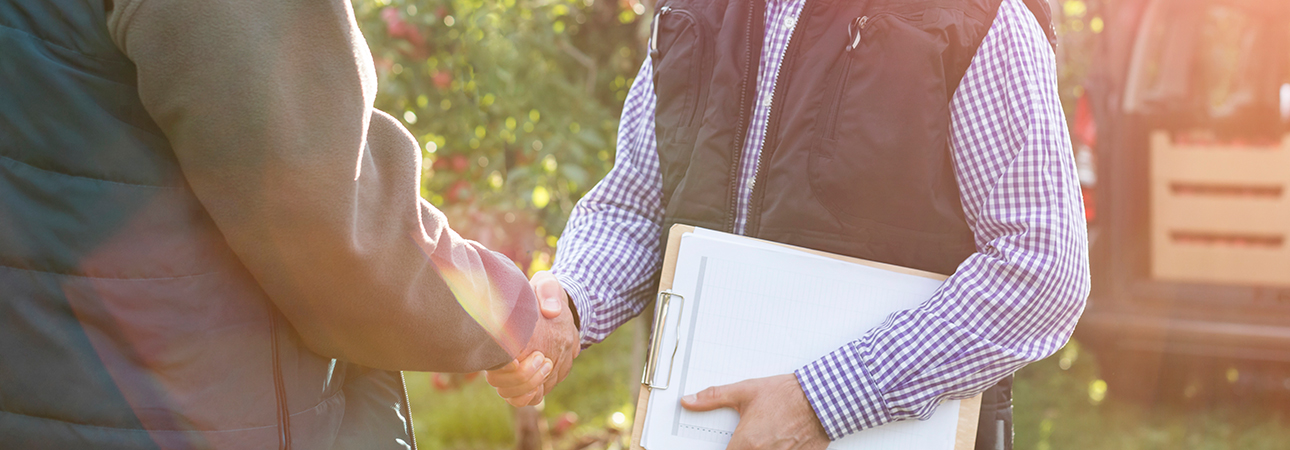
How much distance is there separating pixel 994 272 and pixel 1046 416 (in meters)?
3.39

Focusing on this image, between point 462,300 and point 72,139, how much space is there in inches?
20.7

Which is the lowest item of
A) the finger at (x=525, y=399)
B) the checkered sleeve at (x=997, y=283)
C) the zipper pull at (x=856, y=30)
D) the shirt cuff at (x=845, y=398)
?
the finger at (x=525, y=399)

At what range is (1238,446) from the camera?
393cm

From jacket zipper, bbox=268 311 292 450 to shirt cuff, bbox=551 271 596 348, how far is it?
0.63 m

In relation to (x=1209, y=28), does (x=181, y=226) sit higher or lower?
higher

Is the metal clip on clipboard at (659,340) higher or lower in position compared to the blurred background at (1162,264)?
higher

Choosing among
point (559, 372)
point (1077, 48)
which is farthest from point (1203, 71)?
point (559, 372)

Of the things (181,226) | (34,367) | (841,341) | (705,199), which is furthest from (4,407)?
(841,341)

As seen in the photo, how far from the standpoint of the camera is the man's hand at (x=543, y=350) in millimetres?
1615

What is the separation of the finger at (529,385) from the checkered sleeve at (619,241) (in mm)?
105

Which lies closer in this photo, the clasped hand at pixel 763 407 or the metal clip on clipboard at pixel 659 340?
the clasped hand at pixel 763 407

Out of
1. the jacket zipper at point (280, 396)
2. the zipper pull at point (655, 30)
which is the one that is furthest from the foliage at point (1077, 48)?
the jacket zipper at point (280, 396)

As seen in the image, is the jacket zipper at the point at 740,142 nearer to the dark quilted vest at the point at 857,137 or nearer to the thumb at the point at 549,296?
the dark quilted vest at the point at 857,137

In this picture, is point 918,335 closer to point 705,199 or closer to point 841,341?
point 841,341
